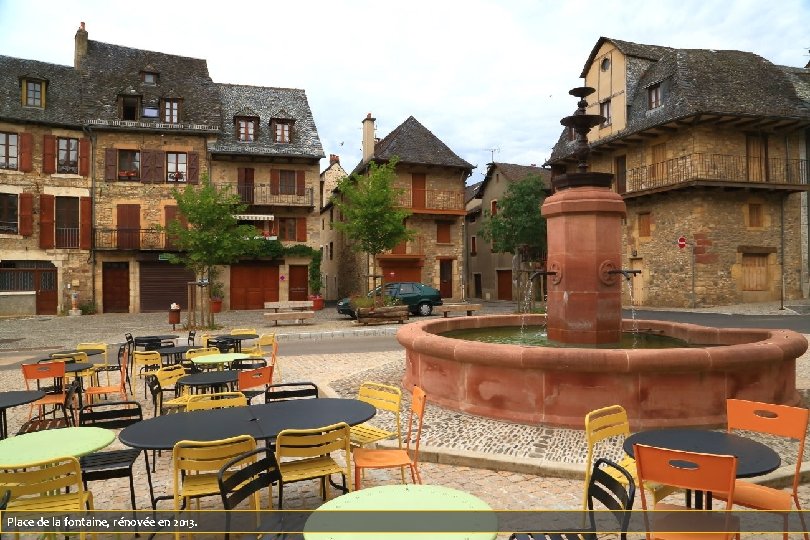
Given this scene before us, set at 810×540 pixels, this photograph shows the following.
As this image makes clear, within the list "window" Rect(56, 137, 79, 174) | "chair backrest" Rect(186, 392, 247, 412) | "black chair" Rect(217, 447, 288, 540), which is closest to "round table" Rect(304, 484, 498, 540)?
"black chair" Rect(217, 447, 288, 540)

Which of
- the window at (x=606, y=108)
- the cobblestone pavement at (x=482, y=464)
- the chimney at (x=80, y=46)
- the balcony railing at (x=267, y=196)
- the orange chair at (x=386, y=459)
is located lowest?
the cobblestone pavement at (x=482, y=464)

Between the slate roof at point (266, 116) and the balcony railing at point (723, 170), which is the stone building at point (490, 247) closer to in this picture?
the balcony railing at point (723, 170)

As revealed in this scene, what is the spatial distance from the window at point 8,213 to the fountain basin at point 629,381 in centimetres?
2743

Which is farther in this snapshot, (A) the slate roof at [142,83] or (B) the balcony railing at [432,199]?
(B) the balcony railing at [432,199]

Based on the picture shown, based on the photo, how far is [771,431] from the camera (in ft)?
13.2

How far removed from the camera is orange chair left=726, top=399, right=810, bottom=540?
11.4ft

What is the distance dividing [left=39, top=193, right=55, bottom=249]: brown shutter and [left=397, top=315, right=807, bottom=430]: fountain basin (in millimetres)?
26747

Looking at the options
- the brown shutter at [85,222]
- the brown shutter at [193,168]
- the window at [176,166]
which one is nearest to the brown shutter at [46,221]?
the brown shutter at [85,222]

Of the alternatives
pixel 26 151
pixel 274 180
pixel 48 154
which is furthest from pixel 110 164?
pixel 274 180

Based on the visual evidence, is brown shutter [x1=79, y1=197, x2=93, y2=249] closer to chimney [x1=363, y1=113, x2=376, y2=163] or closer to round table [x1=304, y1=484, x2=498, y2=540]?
chimney [x1=363, y1=113, x2=376, y2=163]

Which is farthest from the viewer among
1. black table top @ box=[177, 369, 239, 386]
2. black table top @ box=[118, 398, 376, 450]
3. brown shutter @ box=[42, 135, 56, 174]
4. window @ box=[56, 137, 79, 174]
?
window @ box=[56, 137, 79, 174]

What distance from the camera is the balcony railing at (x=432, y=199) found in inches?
1281

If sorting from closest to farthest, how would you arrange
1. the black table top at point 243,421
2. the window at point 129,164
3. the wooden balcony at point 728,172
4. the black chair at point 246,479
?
the black chair at point 246,479
the black table top at point 243,421
the wooden balcony at point 728,172
the window at point 129,164

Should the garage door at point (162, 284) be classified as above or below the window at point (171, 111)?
below
